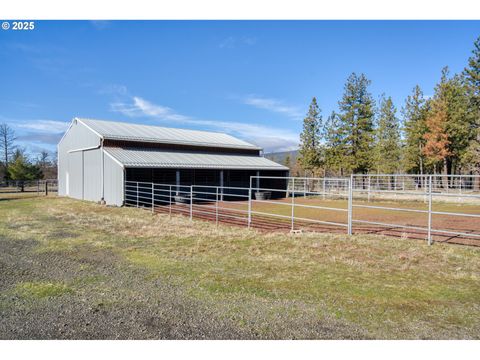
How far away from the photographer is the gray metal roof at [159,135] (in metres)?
20.2

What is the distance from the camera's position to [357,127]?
3030 centimetres

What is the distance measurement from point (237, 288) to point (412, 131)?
34.6 m

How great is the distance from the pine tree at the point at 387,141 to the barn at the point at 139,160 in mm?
15319

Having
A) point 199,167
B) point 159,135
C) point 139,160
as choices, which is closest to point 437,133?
point 199,167

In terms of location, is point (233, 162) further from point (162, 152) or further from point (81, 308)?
point (81, 308)

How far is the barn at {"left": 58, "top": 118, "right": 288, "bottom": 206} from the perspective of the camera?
58.4 ft

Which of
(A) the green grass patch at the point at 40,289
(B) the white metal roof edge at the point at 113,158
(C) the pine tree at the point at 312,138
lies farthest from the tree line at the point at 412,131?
(A) the green grass patch at the point at 40,289

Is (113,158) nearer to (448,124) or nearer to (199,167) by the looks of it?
(199,167)

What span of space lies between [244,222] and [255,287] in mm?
6493

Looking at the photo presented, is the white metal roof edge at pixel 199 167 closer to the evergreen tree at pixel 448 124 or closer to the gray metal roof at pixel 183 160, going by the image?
the gray metal roof at pixel 183 160

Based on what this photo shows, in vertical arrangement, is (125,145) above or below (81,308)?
above

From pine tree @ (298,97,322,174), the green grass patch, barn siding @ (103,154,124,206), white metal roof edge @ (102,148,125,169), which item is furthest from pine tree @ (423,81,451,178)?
the green grass patch
